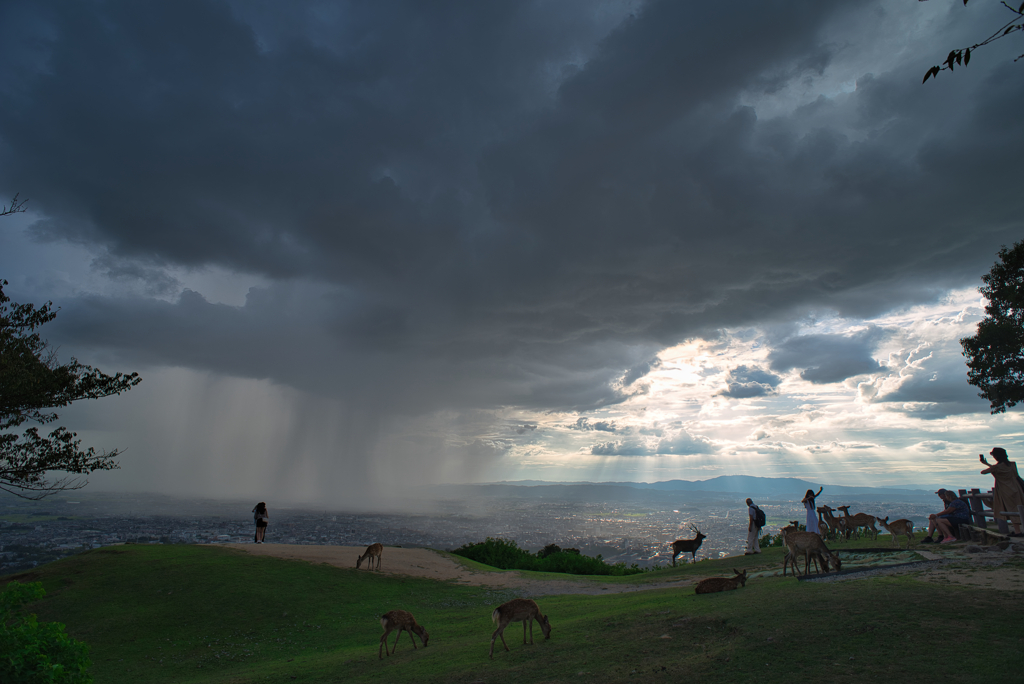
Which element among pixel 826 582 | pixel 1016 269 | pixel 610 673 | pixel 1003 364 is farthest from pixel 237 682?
pixel 1003 364

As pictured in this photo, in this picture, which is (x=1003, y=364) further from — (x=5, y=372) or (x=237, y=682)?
(x=5, y=372)

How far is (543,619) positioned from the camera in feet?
26.3

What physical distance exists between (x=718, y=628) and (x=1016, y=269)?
3487 cm

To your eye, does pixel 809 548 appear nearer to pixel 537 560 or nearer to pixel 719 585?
pixel 719 585

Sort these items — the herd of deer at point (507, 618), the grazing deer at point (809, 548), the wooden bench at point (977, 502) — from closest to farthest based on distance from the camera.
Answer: the herd of deer at point (507, 618)
the grazing deer at point (809, 548)
the wooden bench at point (977, 502)

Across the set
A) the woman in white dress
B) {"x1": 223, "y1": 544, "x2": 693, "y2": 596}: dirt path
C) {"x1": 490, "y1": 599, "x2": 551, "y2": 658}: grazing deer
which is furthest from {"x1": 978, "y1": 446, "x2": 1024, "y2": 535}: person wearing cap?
{"x1": 490, "y1": 599, "x2": 551, "y2": 658}: grazing deer

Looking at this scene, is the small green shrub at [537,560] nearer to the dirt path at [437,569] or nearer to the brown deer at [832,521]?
the dirt path at [437,569]

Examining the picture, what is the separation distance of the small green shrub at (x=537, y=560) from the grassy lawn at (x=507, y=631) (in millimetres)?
10199

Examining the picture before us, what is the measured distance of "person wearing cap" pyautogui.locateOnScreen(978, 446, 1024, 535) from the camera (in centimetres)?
1382

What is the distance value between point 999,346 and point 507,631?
38634 mm

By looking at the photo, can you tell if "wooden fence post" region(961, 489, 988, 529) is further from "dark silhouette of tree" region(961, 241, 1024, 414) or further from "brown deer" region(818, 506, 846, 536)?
"dark silhouette of tree" region(961, 241, 1024, 414)

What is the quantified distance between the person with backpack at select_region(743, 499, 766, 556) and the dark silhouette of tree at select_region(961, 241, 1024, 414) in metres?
24.6

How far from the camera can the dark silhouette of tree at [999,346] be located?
3005cm

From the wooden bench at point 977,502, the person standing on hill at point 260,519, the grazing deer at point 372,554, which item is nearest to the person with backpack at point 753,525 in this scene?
the wooden bench at point 977,502
